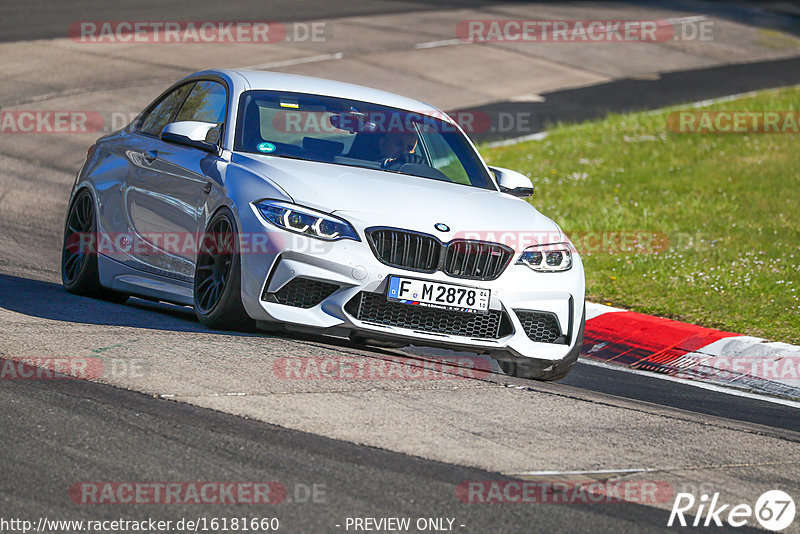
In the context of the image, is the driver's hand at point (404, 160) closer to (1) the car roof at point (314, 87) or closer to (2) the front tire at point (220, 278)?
(1) the car roof at point (314, 87)

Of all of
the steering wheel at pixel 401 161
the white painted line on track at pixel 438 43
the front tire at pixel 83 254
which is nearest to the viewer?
the steering wheel at pixel 401 161

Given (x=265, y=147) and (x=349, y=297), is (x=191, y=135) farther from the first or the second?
(x=349, y=297)

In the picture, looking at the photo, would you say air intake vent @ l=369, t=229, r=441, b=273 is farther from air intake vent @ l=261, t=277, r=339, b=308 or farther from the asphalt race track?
the asphalt race track

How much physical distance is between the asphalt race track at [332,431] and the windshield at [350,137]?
1138 mm

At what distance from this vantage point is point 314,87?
7.99 meters

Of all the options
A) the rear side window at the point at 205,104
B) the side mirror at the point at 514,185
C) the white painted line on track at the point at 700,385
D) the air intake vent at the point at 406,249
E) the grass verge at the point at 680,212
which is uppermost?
the rear side window at the point at 205,104

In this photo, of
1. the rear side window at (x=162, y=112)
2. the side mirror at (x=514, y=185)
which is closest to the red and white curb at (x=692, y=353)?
the side mirror at (x=514, y=185)

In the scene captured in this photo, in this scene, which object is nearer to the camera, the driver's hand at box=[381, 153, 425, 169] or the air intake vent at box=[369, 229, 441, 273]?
the air intake vent at box=[369, 229, 441, 273]

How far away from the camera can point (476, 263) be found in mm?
6637

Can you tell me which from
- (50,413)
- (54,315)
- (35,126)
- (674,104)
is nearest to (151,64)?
(35,126)

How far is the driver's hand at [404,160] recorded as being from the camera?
299 inches

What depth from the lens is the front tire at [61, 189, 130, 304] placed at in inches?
329

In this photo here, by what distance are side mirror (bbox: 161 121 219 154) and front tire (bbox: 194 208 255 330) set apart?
0.61 metres

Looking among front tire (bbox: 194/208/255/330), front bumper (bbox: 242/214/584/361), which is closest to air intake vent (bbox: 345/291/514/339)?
front bumper (bbox: 242/214/584/361)
